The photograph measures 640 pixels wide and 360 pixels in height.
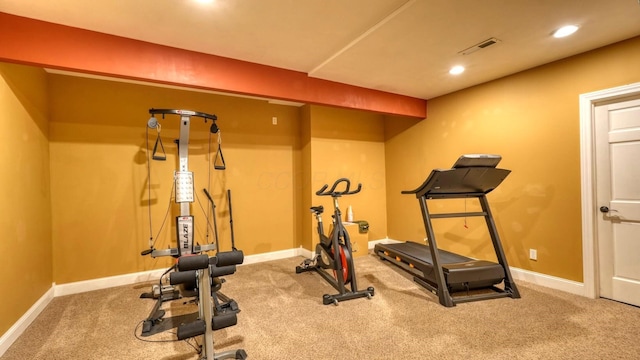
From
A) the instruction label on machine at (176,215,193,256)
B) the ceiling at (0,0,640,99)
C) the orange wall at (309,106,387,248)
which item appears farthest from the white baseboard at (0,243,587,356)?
the ceiling at (0,0,640,99)

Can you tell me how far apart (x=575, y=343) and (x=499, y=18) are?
8.33 ft

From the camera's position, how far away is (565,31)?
2490mm

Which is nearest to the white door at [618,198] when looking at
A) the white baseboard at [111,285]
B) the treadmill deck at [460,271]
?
the white baseboard at [111,285]

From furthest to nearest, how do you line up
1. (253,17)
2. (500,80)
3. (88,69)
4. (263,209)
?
(263,209) < (500,80) < (88,69) < (253,17)

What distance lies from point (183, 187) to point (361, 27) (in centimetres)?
240

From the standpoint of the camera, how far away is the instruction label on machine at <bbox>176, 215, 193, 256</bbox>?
3102 mm

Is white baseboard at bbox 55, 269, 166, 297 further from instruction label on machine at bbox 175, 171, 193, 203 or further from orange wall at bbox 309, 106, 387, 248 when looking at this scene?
orange wall at bbox 309, 106, 387, 248

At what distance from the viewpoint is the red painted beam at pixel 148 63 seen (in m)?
2.20

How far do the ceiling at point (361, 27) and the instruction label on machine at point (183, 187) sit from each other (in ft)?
4.28

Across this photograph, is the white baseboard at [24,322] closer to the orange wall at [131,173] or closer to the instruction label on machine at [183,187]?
the orange wall at [131,173]

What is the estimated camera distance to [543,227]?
326 cm

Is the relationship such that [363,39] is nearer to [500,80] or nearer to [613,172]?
[500,80]

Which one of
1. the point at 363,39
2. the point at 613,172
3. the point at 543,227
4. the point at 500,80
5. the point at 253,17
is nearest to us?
the point at 253,17

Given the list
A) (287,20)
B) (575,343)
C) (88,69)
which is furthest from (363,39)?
(575,343)
